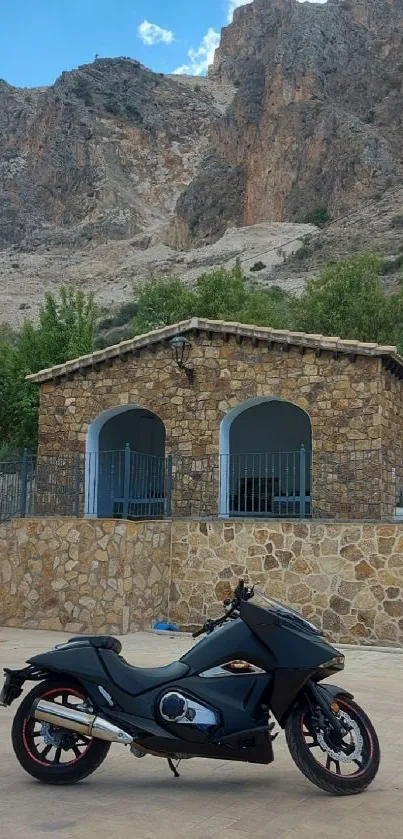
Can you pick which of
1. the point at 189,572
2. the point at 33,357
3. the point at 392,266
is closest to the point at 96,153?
the point at 392,266

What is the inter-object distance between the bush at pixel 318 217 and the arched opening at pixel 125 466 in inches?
2342

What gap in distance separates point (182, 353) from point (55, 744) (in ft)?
29.1

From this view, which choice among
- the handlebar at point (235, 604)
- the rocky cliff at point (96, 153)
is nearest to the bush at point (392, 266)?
the rocky cliff at point (96, 153)

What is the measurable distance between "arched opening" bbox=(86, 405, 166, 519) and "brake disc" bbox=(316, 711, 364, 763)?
697 cm

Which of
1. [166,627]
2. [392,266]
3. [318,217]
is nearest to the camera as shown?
[166,627]

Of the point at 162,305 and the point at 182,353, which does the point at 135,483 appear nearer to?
the point at 182,353

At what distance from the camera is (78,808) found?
3.97 meters

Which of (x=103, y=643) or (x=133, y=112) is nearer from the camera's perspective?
(x=103, y=643)

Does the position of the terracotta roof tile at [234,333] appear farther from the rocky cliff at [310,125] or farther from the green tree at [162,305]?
the rocky cliff at [310,125]

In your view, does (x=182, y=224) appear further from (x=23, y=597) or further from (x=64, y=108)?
(x=23, y=597)

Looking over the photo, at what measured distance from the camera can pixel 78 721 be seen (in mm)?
4180

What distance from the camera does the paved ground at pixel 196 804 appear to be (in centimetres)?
368

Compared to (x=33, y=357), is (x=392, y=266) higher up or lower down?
higher up

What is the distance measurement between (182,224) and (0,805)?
274 feet
